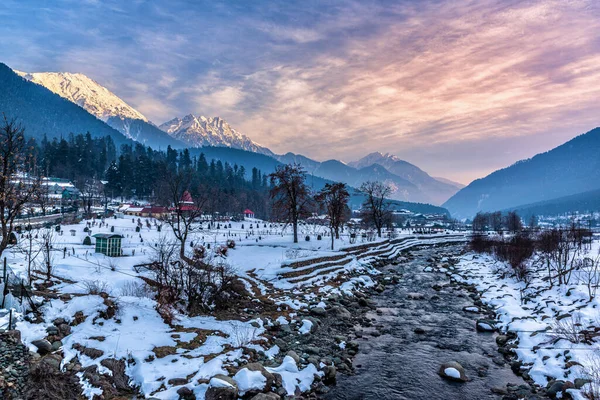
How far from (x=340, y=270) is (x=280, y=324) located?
14.5 metres

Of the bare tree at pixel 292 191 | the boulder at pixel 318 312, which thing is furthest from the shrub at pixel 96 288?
the bare tree at pixel 292 191

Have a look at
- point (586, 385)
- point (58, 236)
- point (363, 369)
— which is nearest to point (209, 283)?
point (363, 369)

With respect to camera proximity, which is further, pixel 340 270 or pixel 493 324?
pixel 340 270

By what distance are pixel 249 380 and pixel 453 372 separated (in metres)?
8.03

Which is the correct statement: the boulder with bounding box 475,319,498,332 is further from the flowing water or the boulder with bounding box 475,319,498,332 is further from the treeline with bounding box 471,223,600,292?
the treeline with bounding box 471,223,600,292

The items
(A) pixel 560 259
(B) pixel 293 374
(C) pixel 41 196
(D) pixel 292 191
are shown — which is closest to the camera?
(B) pixel 293 374

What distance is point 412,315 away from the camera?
20.4 metres

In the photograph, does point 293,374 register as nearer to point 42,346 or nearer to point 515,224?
point 42,346

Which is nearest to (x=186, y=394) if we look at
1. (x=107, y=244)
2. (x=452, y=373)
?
(x=452, y=373)

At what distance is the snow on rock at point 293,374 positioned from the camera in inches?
422

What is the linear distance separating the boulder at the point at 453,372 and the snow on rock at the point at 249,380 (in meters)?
7.27

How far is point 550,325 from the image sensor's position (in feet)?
48.7

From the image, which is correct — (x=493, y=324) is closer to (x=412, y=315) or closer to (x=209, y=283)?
(x=412, y=315)

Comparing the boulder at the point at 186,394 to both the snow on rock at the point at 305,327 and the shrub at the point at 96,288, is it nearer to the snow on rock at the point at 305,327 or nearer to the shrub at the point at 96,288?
the snow on rock at the point at 305,327
